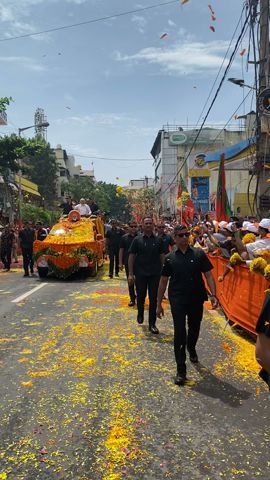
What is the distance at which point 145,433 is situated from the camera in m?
4.10

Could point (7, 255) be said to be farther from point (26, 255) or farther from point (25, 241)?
point (25, 241)

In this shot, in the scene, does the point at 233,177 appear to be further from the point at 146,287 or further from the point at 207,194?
the point at 146,287

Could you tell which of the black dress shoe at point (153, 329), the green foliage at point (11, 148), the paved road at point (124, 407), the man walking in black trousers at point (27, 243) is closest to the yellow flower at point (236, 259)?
the paved road at point (124, 407)

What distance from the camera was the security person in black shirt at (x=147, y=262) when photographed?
8047mm

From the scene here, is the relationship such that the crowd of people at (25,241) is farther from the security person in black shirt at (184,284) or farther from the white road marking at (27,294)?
the security person in black shirt at (184,284)

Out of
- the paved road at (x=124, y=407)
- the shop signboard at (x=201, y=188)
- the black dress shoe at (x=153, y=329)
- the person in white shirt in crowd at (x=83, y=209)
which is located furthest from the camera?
the shop signboard at (x=201, y=188)

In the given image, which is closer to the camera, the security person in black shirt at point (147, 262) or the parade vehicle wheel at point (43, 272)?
the security person in black shirt at point (147, 262)

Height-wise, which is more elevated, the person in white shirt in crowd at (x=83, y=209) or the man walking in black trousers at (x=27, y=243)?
the person in white shirt in crowd at (x=83, y=209)

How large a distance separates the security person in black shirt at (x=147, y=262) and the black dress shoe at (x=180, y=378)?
247cm

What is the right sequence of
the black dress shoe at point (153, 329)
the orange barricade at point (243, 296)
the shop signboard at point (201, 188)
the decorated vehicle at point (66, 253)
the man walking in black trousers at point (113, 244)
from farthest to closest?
1. the shop signboard at point (201, 188)
2. the man walking in black trousers at point (113, 244)
3. the decorated vehicle at point (66, 253)
4. the black dress shoe at point (153, 329)
5. the orange barricade at point (243, 296)

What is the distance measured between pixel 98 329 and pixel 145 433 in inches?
153

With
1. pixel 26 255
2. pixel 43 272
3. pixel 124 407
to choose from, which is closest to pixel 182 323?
pixel 124 407

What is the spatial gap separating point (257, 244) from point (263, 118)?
670 cm

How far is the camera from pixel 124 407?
15.3 feet
